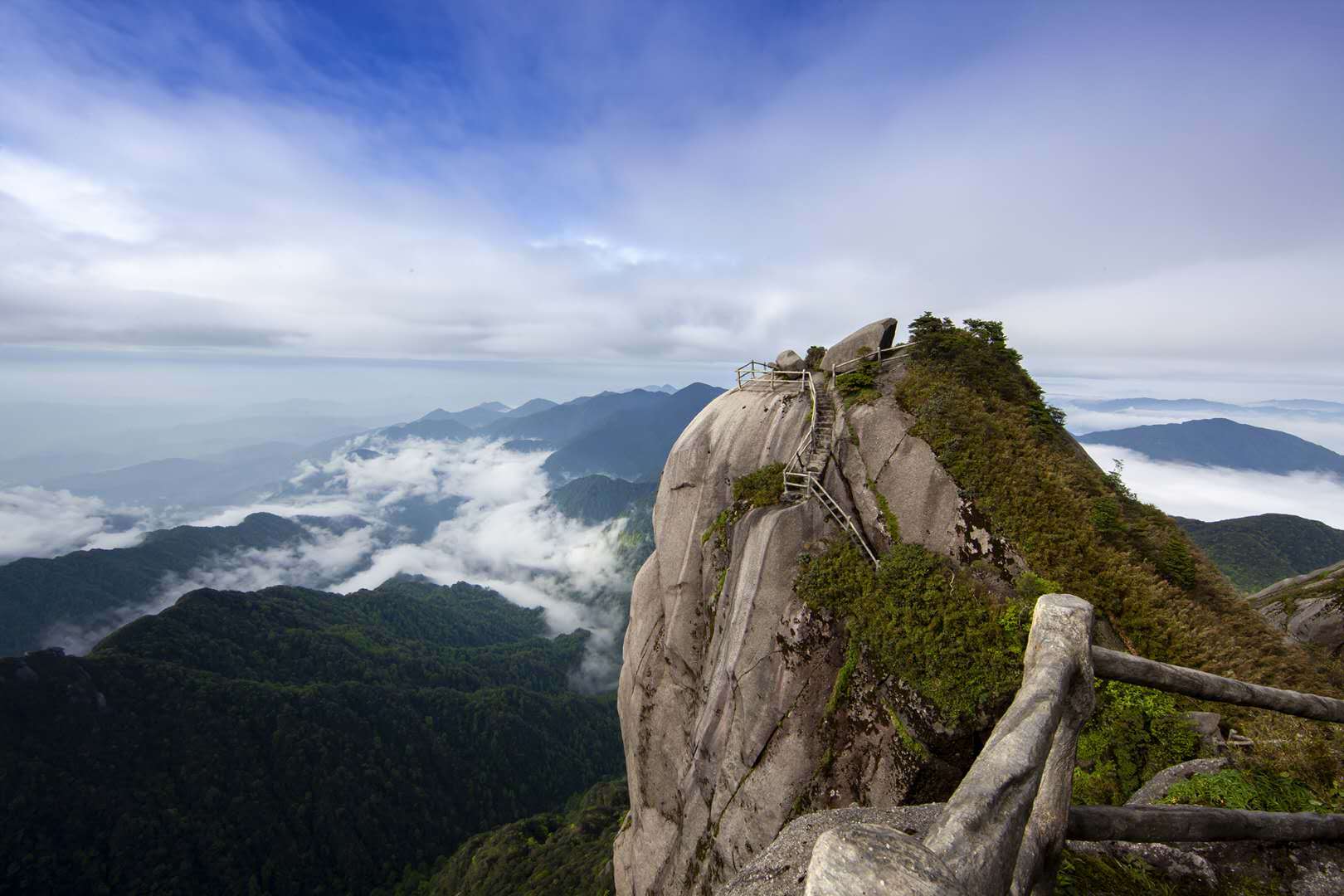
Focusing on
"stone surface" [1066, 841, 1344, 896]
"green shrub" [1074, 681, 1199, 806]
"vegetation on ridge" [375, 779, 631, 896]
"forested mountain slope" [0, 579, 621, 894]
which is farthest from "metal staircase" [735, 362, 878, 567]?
"forested mountain slope" [0, 579, 621, 894]

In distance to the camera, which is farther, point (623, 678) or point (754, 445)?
point (623, 678)

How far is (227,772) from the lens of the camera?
347ft

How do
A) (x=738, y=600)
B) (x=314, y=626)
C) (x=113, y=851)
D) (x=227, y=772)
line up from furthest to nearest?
(x=314, y=626), (x=227, y=772), (x=113, y=851), (x=738, y=600)

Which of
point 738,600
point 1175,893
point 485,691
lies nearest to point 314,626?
point 485,691

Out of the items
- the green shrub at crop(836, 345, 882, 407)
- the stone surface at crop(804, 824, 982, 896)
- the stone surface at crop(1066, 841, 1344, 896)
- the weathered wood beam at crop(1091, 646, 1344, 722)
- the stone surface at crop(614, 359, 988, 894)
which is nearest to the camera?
the stone surface at crop(804, 824, 982, 896)

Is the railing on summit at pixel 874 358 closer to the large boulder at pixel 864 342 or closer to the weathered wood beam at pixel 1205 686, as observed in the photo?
the large boulder at pixel 864 342

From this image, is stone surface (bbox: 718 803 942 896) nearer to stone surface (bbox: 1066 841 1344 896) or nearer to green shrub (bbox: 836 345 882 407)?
stone surface (bbox: 1066 841 1344 896)

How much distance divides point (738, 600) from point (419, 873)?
5268 inches

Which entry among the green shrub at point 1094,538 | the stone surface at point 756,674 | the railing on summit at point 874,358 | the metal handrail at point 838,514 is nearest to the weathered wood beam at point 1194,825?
the green shrub at point 1094,538

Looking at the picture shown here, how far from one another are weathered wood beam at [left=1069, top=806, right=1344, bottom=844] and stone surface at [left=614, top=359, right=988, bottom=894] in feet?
24.3

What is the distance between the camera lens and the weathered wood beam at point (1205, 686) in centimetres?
457

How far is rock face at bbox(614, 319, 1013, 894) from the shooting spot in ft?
49.0

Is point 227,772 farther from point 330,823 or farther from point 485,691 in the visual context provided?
point 485,691

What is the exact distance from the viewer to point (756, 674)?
17047mm
